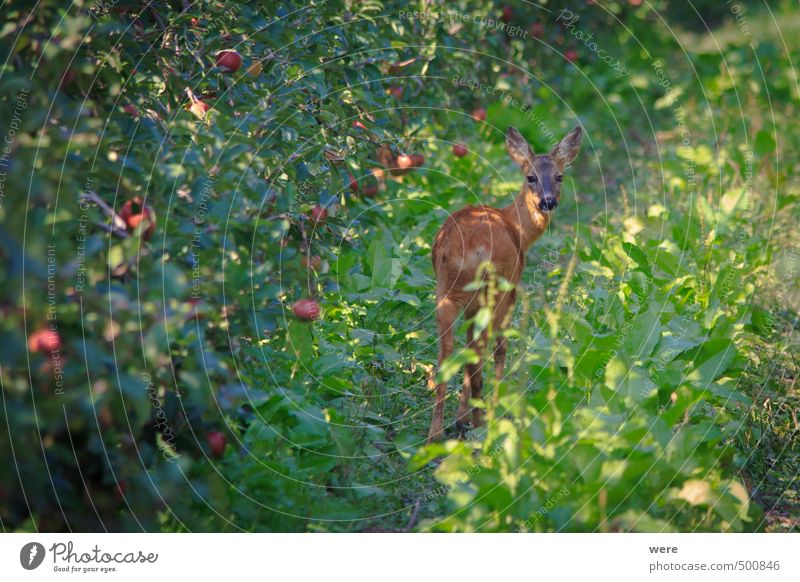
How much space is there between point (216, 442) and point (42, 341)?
1.03m

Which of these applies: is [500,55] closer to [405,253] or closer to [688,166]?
[688,166]

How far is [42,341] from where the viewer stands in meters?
3.80

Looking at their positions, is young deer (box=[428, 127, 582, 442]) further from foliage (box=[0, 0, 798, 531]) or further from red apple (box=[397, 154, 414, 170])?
red apple (box=[397, 154, 414, 170])

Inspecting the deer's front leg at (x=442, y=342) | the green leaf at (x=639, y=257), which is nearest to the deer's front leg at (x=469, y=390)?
the deer's front leg at (x=442, y=342)

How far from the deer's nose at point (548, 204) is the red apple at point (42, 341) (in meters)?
3.91

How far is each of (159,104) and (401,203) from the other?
4.16 metres

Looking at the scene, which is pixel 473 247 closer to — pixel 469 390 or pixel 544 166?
pixel 469 390

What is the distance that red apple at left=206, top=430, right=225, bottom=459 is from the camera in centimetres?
454
